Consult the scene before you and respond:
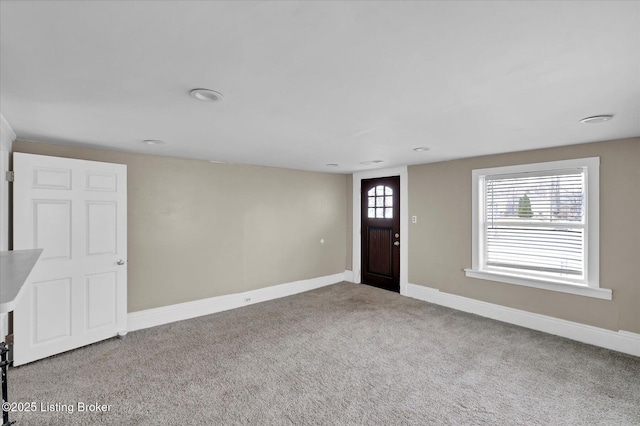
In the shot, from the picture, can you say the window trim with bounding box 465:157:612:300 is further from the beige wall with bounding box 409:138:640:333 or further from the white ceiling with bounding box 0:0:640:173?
the white ceiling with bounding box 0:0:640:173

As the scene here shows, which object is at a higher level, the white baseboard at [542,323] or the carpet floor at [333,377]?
the white baseboard at [542,323]

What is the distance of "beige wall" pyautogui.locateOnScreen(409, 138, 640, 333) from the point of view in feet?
10.3

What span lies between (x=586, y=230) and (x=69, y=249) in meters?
5.70

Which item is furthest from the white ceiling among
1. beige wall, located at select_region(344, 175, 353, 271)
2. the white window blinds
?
beige wall, located at select_region(344, 175, 353, 271)

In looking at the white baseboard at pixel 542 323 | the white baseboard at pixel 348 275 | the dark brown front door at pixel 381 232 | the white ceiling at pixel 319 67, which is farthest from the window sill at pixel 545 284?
the white baseboard at pixel 348 275

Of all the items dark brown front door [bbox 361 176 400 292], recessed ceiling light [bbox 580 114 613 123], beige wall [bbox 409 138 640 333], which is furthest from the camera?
dark brown front door [bbox 361 176 400 292]

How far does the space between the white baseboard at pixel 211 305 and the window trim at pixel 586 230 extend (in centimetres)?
291

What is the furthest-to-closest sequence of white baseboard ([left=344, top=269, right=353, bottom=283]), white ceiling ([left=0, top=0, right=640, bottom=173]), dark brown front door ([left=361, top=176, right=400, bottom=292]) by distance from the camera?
white baseboard ([left=344, top=269, right=353, bottom=283]) → dark brown front door ([left=361, top=176, right=400, bottom=292]) → white ceiling ([left=0, top=0, right=640, bottom=173])

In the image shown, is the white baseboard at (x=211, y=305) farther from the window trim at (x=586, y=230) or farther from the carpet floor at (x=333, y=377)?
the window trim at (x=586, y=230)

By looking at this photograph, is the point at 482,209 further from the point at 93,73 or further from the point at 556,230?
the point at 93,73

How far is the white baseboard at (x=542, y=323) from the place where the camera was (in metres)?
3.17

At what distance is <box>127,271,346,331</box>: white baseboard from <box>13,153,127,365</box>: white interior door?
286mm

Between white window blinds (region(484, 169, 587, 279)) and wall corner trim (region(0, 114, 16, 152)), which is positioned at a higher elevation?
wall corner trim (region(0, 114, 16, 152))

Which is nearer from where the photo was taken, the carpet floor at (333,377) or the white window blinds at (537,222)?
the carpet floor at (333,377)
